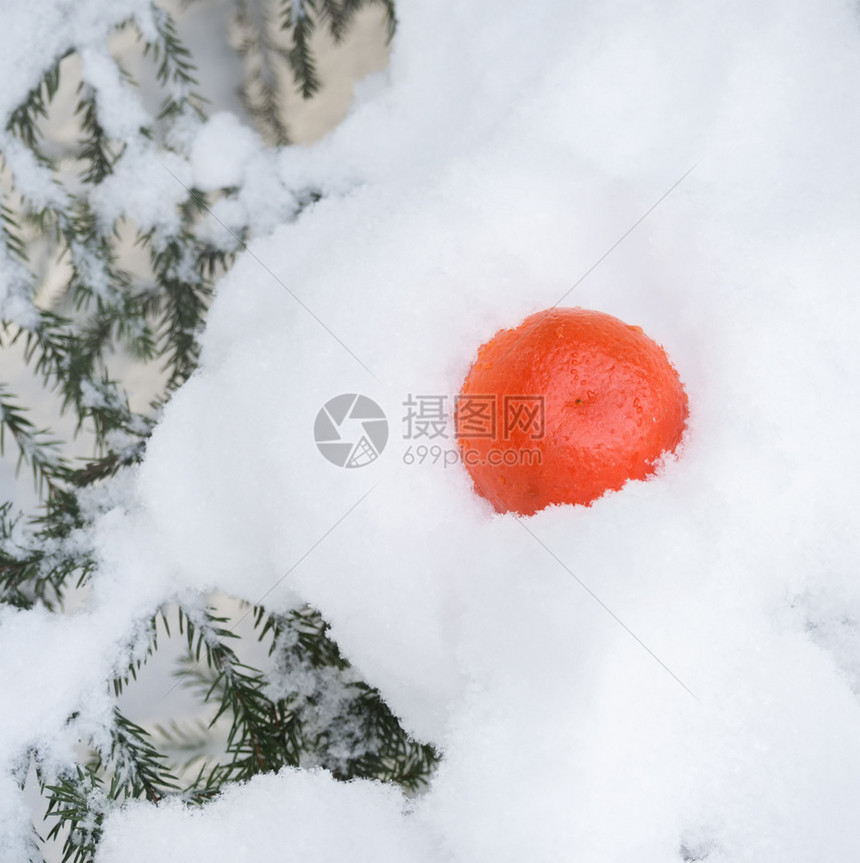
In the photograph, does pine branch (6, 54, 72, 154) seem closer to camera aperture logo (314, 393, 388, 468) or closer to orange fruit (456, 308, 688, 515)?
camera aperture logo (314, 393, 388, 468)

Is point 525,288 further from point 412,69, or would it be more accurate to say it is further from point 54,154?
point 54,154

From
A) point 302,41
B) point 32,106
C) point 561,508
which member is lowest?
point 561,508

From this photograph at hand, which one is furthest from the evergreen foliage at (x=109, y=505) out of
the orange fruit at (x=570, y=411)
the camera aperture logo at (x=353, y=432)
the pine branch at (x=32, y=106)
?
the orange fruit at (x=570, y=411)

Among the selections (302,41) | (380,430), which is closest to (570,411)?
(380,430)

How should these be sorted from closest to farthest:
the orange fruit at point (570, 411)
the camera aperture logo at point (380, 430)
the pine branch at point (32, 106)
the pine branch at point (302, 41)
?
the orange fruit at point (570, 411)
the camera aperture logo at point (380, 430)
the pine branch at point (32, 106)
the pine branch at point (302, 41)

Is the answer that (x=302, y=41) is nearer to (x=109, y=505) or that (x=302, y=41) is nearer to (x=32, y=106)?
(x=32, y=106)

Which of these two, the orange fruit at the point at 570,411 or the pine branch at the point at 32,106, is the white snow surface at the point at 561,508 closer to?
the orange fruit at the point at 570,411

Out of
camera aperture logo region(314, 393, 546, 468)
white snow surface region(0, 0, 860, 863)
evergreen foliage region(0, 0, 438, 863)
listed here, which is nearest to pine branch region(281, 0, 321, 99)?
evergreen foliage region(0, 0, 438, 863)
